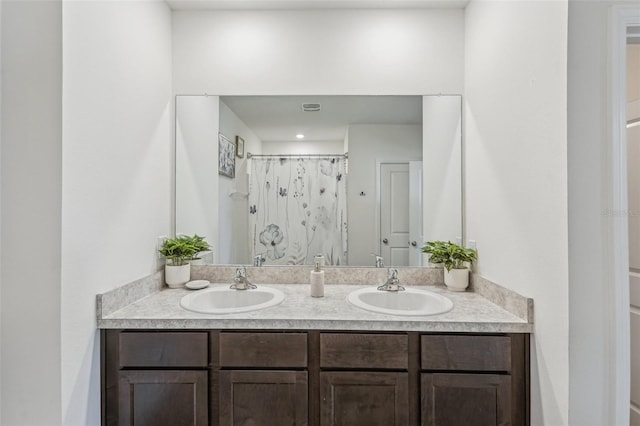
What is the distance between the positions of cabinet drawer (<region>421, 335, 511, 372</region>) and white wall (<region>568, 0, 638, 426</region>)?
0.84ft

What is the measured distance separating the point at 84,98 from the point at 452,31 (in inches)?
76.9

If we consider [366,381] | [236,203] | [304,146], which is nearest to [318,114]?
[304,146]

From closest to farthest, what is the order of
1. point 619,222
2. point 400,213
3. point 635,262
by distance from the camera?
point 619,222 → point 635,262 → point 400,213

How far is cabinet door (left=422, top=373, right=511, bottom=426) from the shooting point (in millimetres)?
1312

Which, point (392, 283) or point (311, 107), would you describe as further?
point (311, 107)

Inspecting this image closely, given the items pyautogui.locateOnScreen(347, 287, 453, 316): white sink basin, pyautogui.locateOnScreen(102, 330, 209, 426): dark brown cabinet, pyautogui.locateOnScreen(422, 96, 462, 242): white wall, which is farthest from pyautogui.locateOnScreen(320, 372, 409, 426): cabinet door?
pyautogui.locateOnScreen(422, 96, 462, 242): white wall

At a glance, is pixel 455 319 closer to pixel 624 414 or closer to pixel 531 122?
pixel 624 414

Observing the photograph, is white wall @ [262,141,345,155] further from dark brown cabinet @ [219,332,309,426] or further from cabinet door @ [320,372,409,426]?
cabinet door @ [320,372,409,426]

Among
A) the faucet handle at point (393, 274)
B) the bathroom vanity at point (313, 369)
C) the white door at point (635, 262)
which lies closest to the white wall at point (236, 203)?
the bathroom vanity at point (313, 369)

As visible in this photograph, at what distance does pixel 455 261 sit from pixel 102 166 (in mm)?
1806

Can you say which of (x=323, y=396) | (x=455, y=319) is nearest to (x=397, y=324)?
(x=455, y=319)

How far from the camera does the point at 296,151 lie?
2.04 meters

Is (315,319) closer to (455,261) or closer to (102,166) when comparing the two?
(455,261)

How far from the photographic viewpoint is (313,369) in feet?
4.44
